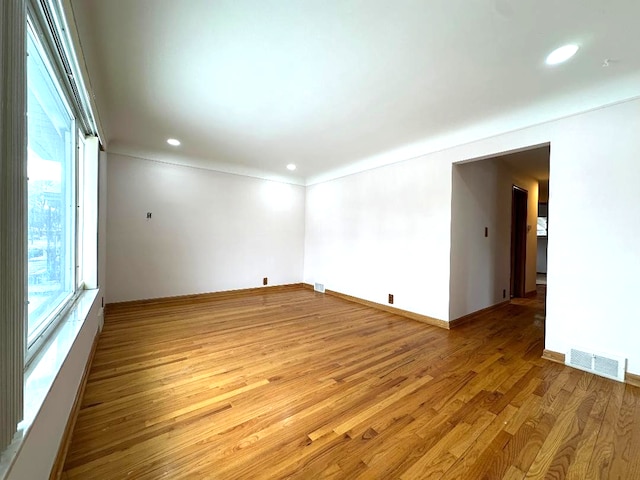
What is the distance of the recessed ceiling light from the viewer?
1.66 m

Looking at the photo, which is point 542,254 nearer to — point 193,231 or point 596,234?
point 596,234

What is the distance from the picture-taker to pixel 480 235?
3629 mm

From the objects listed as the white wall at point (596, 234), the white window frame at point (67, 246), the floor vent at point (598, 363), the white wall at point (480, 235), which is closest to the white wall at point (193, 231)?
the white window frame at point (67, 246)

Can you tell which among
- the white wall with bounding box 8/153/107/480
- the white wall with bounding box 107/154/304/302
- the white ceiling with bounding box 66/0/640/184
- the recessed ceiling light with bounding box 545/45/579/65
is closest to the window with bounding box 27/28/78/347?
the white wall with bounding box 8/153/107/480

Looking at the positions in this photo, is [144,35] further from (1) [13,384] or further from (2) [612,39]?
(2) [612,39]

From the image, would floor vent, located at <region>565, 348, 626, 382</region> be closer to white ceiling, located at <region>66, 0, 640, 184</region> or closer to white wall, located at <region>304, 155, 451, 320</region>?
white wall, located at <region>304, 155, 451, 320</region>

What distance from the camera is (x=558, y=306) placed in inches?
91.2

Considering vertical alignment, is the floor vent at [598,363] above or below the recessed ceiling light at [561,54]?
below

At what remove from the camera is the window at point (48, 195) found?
1.16m

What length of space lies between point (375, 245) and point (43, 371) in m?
3.63

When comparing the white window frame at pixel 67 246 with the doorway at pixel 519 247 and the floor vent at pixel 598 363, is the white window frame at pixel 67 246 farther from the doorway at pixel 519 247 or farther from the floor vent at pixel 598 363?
the doorway at pixel 519 247

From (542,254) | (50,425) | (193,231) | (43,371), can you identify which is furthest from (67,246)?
(542,254)

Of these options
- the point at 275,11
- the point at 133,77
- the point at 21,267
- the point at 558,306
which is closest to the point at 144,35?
the point at 133,77

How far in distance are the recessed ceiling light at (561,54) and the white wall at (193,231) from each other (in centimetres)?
422
